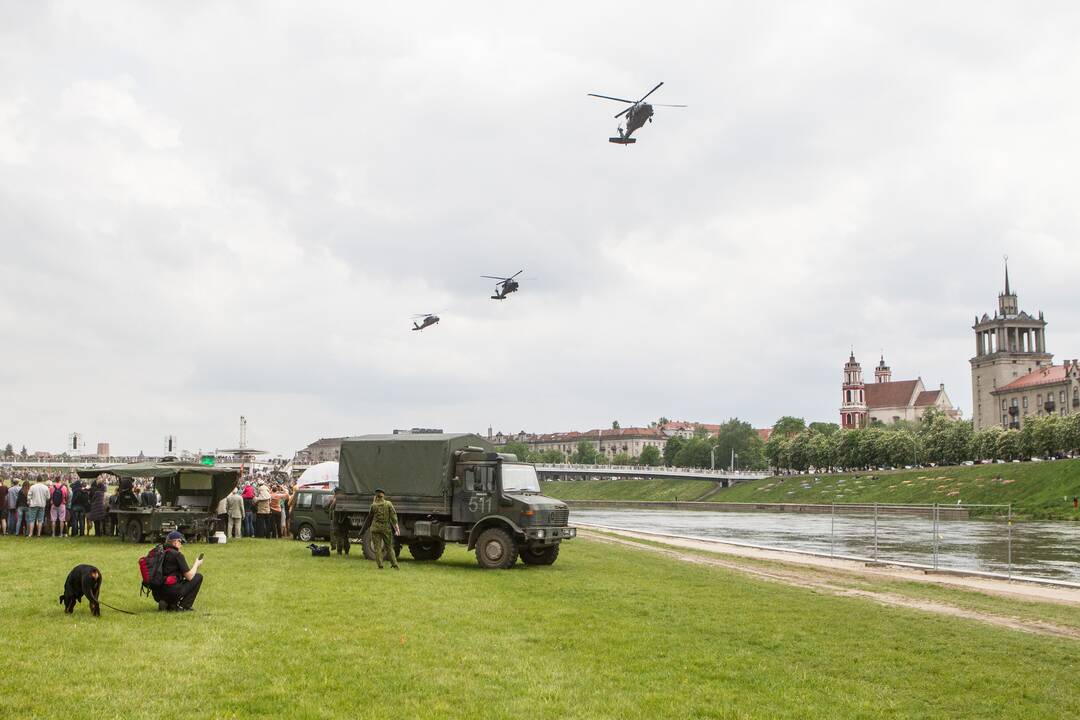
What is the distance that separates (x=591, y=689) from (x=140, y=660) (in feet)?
16.9

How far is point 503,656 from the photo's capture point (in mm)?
11930

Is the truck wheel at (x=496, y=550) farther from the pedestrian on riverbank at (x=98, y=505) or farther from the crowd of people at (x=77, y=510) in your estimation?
the pedestrian on riverbank at (x=98, y=505)

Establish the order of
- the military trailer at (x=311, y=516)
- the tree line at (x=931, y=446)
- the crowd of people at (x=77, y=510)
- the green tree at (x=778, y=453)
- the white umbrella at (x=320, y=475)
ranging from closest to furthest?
1. the crowd of people at (x=77, y=510)
2. the military trailer at (x=311, y=516)
3. the white umbrella at (x=320, y=475)
4. the tree line at (x=931, y=446)
5. the green tree at (x=778, y=453)

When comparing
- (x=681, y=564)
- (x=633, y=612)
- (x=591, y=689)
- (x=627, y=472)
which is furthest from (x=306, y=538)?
(x=627, y=472)

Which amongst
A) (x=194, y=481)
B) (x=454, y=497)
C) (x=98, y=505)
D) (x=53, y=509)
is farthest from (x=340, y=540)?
(x=53, y=509)

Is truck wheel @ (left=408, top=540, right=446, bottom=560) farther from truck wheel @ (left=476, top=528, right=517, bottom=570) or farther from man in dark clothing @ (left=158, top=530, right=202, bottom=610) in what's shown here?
man in dark clothing @ (left=158, top=530, right=202, bottom=610)

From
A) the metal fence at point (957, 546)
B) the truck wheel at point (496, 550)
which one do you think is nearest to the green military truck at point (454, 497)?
the truck wheel at point (496, 550)

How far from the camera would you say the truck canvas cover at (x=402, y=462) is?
25.9 metres

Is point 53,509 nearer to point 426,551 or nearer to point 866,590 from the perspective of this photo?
point 426,551

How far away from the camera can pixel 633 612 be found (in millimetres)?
16203

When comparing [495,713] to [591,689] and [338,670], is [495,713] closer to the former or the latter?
[591,689]

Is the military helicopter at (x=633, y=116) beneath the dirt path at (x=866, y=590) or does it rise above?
above

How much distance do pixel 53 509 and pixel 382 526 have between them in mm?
13941

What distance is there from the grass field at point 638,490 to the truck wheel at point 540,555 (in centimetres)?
13959
